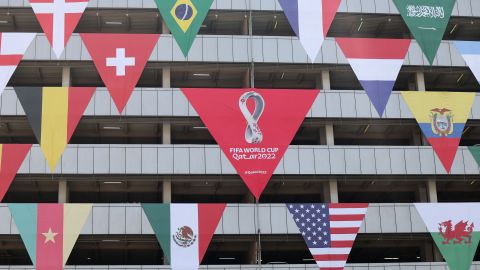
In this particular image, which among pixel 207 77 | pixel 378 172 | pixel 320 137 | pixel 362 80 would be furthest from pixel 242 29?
pixel 362 80

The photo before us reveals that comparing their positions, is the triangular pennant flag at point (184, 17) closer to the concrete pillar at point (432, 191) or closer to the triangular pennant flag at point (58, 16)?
the triangular pennant flag at point (58, 16)

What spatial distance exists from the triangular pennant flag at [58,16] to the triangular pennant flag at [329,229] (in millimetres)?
11346

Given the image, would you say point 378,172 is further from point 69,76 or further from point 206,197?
point 69,76

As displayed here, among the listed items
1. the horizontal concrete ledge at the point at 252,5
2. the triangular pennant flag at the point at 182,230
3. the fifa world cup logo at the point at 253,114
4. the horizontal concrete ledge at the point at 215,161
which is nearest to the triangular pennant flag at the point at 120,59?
the fifa world cup logo at the point at 253,114

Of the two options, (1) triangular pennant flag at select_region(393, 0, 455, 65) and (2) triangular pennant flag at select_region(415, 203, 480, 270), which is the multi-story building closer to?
(2) triangular pennant flag at select_region(415, 203, 480, 270)

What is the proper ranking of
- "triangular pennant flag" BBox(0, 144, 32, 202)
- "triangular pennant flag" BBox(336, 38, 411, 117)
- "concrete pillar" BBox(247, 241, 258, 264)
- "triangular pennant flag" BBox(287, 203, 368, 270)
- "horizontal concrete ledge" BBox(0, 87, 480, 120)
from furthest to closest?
1. "horizontal concrete ledge" BBox(0, 87, 480, 120)
2. "concrete pillar" BBox(247, 241, 258, 264)
3. "triangular pennant flag" BBox(0, 144, 32, 202)
4. "triangular pennant flag" BBox(287, 203, 368, 270)
5. "triangular pennant flag" BBox(336, 38, 411, 117)

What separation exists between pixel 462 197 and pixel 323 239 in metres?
15.9

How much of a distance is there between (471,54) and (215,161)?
13.4 metres

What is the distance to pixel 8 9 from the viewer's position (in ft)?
140

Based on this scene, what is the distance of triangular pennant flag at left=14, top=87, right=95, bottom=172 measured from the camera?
107 ft

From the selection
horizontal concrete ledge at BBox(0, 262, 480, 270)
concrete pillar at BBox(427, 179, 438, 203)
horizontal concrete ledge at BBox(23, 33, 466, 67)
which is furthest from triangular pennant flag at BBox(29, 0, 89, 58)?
concrete pillar at BBox(427, 179, 438, 203)

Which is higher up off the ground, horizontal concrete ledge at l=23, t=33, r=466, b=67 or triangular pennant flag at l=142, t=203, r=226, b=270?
horizontal concrete ledge at l=23, t=33, r=466, b=67

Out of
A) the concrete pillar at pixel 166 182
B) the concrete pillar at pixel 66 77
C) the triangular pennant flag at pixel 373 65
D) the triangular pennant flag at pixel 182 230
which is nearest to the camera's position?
the triangular pennant flag at pixel 373 65

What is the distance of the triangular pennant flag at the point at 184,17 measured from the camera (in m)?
32.7
